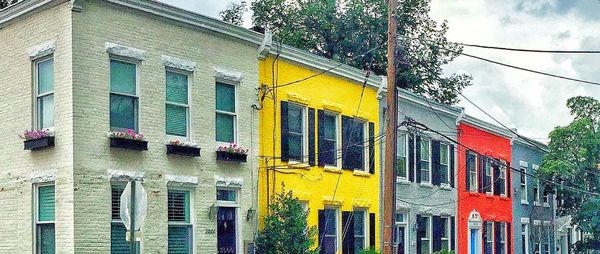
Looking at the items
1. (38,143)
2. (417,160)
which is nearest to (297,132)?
(417,160)

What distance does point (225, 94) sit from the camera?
936 inches

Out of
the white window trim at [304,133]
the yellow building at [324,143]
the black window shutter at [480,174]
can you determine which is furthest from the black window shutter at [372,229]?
the black window shutter at [480,174]

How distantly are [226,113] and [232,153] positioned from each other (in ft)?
3.45

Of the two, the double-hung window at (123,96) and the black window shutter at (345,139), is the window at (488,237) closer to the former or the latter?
the black window shutter at (345,139)

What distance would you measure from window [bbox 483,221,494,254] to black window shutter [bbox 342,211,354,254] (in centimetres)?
1226

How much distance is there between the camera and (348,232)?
28.8 meters

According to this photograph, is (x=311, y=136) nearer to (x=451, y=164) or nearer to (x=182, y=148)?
(x=182, y=148)

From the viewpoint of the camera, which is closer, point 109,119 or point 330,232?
point 109,119

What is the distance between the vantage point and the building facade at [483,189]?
3797 cm

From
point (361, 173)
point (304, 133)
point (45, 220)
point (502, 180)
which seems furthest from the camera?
point (502, 180)

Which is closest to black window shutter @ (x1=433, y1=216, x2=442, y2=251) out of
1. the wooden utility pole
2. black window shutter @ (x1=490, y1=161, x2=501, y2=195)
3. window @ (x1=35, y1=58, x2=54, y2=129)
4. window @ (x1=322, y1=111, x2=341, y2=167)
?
black window shutter @ (x1=490, y1=161, x2=501, y2=195)

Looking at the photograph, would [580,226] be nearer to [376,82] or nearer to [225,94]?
[376,82]

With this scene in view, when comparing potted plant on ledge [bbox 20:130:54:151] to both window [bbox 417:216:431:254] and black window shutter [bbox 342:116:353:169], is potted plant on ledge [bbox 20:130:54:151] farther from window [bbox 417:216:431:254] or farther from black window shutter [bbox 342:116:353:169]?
window [bbox 417:216:431:254]

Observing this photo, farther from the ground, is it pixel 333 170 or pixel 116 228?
pixel 333 170
